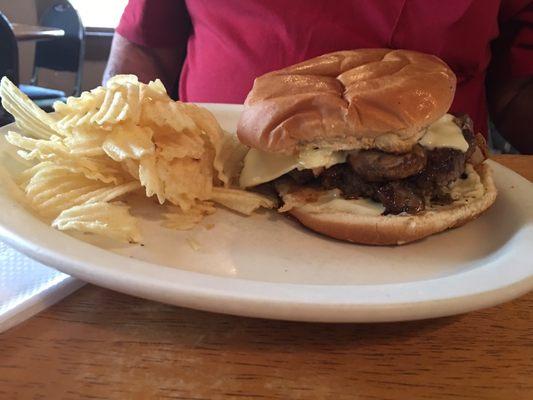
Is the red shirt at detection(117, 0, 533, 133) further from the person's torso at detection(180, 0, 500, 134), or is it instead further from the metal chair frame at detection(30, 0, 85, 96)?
the metal chair frame at detection(30, 0, 85, 96)

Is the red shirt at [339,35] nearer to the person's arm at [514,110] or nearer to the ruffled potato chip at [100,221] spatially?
the person's arm at [514,110]

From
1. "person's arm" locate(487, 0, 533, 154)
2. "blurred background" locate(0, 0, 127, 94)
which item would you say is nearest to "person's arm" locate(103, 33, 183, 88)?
"person's arm" locate(487, 0, 533, 154)

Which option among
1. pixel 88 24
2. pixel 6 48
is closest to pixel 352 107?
pixel 6 48

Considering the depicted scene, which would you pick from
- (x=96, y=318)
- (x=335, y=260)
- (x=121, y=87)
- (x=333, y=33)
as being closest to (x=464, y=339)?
(x=335, y=260)

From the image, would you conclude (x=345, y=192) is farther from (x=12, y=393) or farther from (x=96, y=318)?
(x=12, y=393)

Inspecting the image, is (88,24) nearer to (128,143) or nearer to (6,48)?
(6,48)

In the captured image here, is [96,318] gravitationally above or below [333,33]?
below
